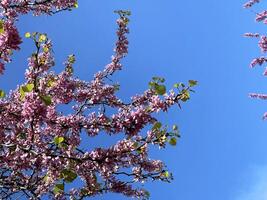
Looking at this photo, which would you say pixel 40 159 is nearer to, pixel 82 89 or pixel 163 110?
pixel 163 110

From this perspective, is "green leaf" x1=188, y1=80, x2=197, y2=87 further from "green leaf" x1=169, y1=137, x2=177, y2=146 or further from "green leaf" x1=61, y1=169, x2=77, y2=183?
"green leaf" x1=61, y1=169, x2=77, y2=183

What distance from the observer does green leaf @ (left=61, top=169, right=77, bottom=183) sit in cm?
513

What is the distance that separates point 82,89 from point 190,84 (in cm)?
370

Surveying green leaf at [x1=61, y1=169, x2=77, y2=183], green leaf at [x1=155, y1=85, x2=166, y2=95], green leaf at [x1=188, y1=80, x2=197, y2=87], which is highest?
green leaf at [x1=188, y1=80, x2=197, y2=87]

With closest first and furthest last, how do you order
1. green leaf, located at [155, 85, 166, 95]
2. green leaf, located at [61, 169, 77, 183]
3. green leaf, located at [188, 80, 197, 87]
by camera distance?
green leaf, located at [155, 85, 166, 95] < green leaf, located at [61, 169, 77, 183] < green leaf, located at [188, 80, 197, 87]

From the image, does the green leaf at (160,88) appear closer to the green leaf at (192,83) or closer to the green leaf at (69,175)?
the green leaf at (192,83)

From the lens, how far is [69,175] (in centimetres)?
515

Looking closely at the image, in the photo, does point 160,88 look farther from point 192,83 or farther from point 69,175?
point 69,175

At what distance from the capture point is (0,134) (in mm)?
5707

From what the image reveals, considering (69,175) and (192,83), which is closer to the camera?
(69,175)

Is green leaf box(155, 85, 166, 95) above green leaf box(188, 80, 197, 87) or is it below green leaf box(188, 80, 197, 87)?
below

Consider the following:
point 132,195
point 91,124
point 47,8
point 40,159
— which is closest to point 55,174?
point 40,159

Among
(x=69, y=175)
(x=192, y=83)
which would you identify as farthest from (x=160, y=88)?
(x=69, y=175)

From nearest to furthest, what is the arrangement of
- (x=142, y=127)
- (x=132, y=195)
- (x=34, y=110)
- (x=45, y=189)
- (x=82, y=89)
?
(x=34, y=110)
(x=142, y=127)
(x=45, y=189)
(x=132, y=195)
(x=82, y=89)
